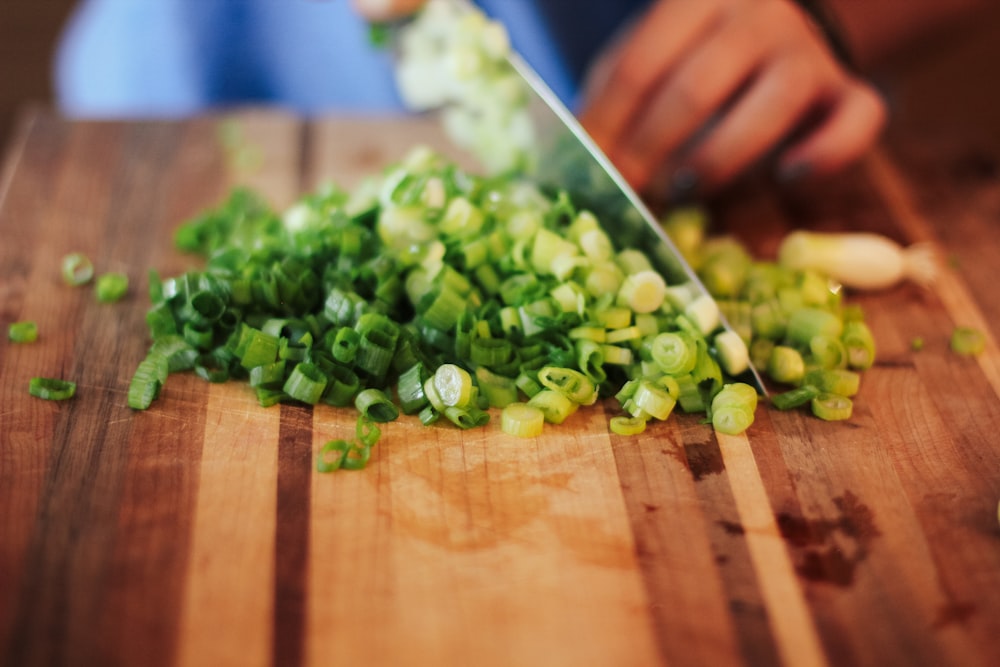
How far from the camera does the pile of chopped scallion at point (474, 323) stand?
1.47 m

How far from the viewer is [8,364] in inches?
60.8

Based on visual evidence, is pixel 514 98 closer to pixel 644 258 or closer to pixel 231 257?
pixel 644 258

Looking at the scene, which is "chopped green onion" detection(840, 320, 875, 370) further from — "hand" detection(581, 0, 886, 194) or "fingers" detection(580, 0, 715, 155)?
"fingers" detection(580, 0, 715, 155)

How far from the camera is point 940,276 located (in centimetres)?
190

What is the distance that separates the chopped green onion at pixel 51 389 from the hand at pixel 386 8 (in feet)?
3.05

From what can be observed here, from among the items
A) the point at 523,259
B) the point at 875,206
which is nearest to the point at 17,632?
the point at 523,259

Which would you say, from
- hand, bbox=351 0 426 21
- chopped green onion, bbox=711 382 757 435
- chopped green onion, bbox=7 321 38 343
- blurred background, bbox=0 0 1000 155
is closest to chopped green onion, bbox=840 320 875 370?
chopped green onion, bbox=711 382 757 435

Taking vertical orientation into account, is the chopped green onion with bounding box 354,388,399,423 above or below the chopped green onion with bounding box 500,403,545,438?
above

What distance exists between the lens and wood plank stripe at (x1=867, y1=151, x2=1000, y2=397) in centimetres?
168

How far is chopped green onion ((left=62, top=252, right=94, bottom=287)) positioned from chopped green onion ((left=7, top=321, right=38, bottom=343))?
0.16 meters

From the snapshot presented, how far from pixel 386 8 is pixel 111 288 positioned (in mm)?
752

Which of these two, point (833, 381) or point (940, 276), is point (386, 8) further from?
point (940, 276)

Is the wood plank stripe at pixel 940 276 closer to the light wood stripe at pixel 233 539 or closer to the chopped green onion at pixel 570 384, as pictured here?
the chopped green onion at pixel 570 384

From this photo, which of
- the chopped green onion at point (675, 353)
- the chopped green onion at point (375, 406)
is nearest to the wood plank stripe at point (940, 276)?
the chopped green onion at point (675, 353)
